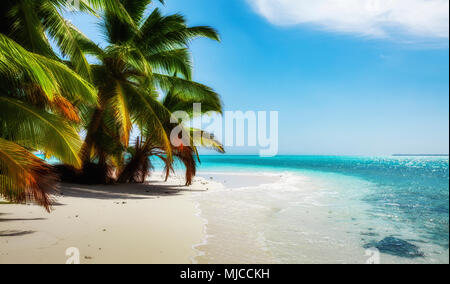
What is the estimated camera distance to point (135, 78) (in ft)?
39.2

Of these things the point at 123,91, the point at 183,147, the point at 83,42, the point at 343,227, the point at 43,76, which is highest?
the point at 83,42

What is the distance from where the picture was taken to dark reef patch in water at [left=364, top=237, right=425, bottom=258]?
4562 mm

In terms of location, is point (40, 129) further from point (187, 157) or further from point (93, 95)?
point (187, 157)

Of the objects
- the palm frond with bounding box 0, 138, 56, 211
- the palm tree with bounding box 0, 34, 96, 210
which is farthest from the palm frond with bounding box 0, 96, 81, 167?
the palm frond with bounding box 0, 138, 56, 211

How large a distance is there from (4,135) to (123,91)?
509cm

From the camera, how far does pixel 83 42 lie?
10586 millimetres

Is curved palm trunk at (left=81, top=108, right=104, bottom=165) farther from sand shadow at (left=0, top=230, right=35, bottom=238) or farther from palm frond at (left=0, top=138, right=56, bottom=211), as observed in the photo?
palm frond at (left=0, top=138, right=56, bottom=211)

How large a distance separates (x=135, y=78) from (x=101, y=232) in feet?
28.0

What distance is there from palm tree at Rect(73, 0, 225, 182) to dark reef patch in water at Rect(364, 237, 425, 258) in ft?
23.5

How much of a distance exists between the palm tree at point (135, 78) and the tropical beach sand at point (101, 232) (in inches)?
145

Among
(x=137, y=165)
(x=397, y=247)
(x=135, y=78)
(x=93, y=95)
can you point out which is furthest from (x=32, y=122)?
(x=137, y=165)
